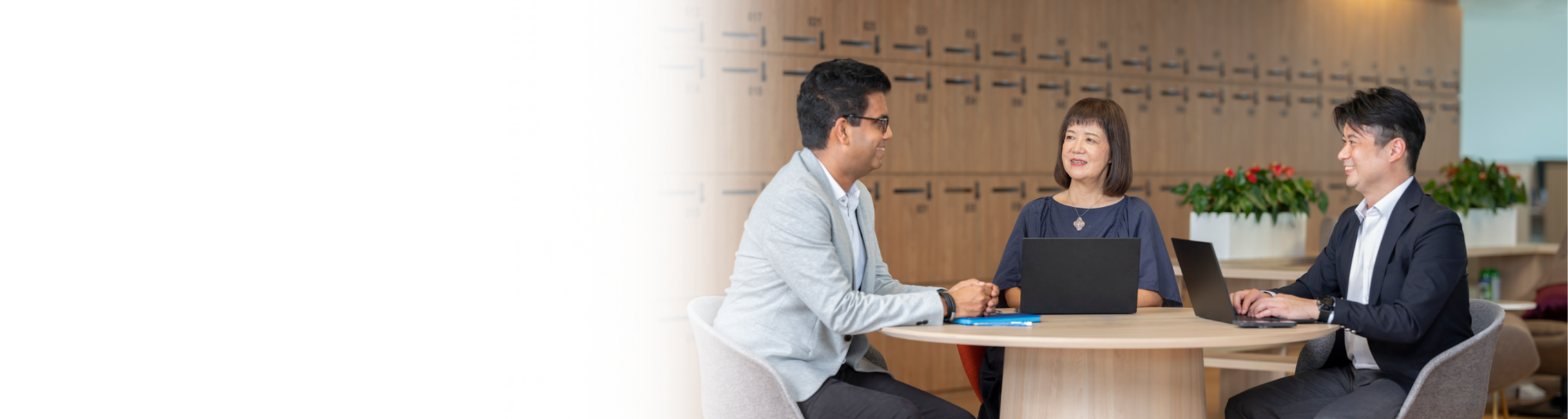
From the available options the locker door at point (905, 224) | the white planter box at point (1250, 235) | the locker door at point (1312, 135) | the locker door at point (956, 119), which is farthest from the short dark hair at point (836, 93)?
the locker door at point (1312, 135)

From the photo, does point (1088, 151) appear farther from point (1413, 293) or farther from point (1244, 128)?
point (1244, 128)

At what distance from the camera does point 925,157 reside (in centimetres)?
468

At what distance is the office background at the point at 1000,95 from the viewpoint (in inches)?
168

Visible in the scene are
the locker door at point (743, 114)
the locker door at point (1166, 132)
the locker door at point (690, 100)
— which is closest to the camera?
the locker door at point (690, 100)

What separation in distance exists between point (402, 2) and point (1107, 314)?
2.48 m

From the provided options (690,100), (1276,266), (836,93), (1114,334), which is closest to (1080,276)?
(1114,334)

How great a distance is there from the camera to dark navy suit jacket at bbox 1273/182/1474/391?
7.14ft

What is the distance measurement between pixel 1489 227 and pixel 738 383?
3822mm

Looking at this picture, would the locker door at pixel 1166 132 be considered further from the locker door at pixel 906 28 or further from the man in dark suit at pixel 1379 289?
the man in dark suit at pixel 1379 289

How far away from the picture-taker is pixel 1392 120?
2330 mm

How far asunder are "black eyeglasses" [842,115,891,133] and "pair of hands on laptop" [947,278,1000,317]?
0.35m

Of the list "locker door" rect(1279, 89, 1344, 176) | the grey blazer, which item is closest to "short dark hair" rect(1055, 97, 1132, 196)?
the grey blazer

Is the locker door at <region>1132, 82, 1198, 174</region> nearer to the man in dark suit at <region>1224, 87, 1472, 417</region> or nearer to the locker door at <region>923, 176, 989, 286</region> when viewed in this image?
the locker door at <region>923, 176, 989, 286</region>

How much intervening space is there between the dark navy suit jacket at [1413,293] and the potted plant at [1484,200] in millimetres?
2571
